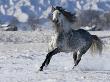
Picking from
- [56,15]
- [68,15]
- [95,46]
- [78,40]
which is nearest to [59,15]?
[56,15]

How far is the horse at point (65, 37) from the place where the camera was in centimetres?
1179

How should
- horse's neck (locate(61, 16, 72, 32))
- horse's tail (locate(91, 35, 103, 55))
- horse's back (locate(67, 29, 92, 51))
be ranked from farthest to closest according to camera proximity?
horse's tail (locate(91, 35, 103, 55)) → horse's back (locate(67, 29, 92, 51)) → horse's neck (locate(61, 16, 72, 32))

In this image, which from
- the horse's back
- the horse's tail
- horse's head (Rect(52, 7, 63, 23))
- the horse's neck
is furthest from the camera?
the horse's tail

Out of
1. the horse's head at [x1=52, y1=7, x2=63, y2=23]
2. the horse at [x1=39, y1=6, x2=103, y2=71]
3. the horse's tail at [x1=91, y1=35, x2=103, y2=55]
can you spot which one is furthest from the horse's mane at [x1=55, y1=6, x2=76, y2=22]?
the horse's tail at [x1=91, y1=35, x2=103, y2=55]

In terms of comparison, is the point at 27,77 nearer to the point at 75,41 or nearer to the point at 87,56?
the point at 75,41

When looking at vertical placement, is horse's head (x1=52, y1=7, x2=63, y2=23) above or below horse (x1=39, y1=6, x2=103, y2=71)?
above

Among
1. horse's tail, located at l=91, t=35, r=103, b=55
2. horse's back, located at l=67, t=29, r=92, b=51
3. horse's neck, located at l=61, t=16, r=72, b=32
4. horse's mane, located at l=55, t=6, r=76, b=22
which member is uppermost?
horse's mane, located at l=55, t=6, r=76, b=22

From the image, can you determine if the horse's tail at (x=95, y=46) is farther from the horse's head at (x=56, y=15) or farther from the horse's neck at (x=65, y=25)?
the horse's head at (x=56, y=15)

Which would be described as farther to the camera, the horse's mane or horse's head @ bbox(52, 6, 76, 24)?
the horse's mane

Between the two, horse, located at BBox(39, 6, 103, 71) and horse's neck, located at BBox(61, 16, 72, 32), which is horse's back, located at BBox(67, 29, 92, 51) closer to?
horse, located at BBox(39, 6, 103, 71)

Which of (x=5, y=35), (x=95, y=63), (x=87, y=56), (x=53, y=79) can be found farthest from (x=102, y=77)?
(x=5, y=35)

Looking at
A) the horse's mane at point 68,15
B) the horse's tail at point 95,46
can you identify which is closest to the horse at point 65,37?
the horse's mane at point 68,15

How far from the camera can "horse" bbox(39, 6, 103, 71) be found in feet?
38.7

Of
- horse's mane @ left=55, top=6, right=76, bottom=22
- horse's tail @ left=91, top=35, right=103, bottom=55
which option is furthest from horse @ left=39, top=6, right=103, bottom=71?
horse's tail @ left=91, top=35, right=103, bottom=55
